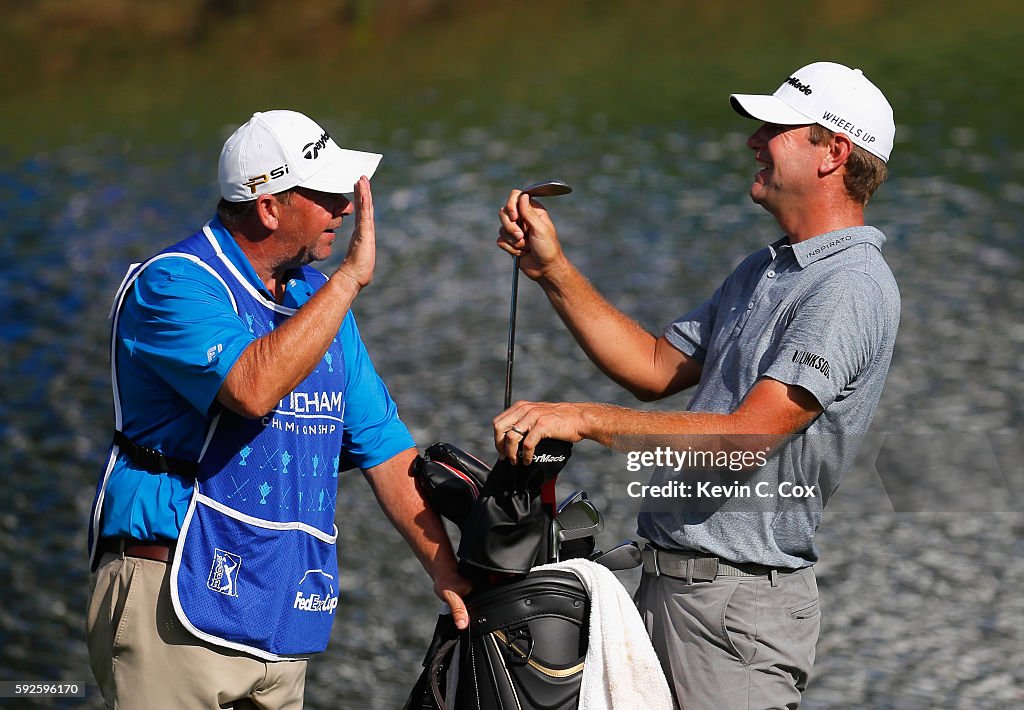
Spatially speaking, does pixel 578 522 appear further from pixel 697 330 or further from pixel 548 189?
pixel 548 189

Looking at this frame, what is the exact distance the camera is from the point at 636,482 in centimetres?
377

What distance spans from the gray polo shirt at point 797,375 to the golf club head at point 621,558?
0.33 feet

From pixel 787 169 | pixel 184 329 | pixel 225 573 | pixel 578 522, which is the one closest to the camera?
pixel 184 329

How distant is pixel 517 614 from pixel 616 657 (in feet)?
0.98

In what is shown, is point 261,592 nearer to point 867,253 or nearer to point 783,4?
point 867,253

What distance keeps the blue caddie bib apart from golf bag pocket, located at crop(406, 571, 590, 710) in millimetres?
496

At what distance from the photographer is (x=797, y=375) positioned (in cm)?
333

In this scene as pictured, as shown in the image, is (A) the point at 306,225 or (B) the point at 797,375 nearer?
(B) the point at 797,375

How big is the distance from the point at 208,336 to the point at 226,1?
872 inches

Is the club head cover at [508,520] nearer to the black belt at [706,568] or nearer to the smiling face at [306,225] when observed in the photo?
the black belt at [706,568]

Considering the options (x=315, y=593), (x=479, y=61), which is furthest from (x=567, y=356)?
(x=479, y=61)

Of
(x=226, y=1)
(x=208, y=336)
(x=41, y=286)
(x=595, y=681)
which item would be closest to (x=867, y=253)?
(x=595, y=681)

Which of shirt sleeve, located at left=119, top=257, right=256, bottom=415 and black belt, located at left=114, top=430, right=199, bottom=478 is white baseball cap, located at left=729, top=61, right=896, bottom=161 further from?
black belt, located at left=114, top=430, right=199, bottom=478

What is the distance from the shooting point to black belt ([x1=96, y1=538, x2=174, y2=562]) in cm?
347
